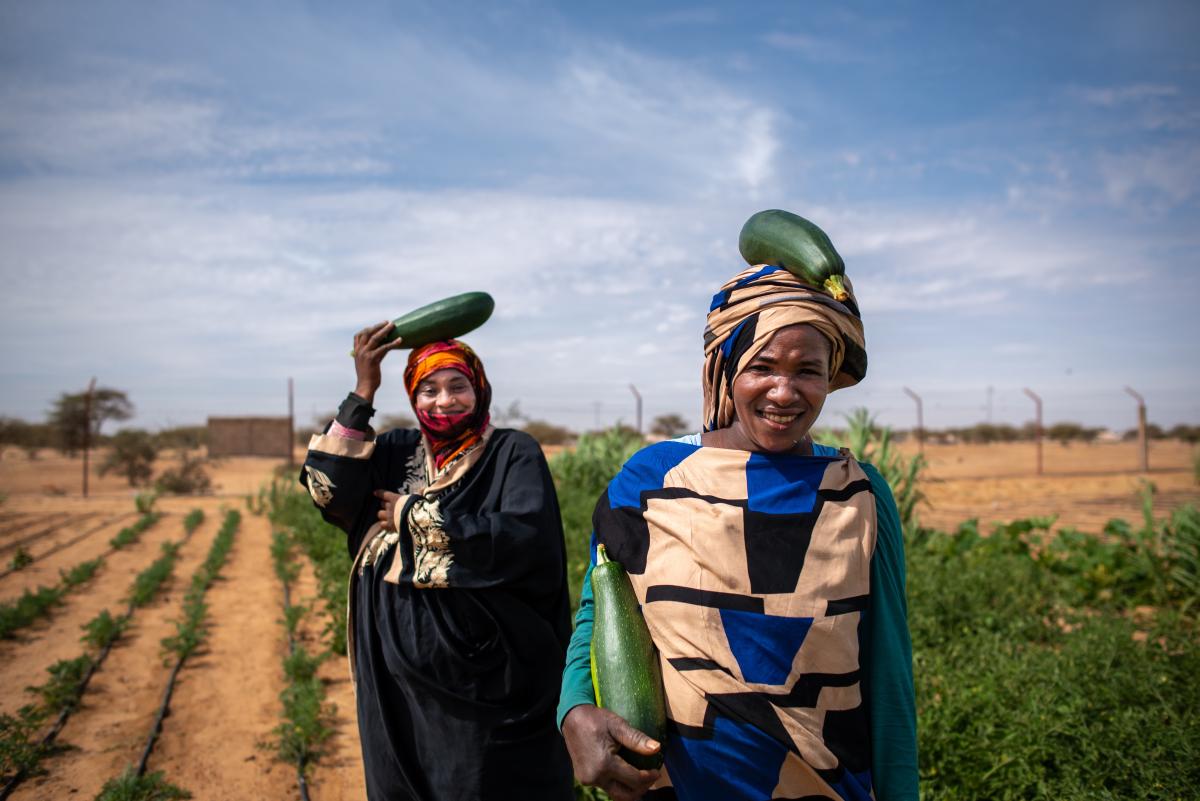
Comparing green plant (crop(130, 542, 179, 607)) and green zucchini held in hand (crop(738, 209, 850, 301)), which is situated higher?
green zucchini held in hand (crop(738, 209, 850, 301))

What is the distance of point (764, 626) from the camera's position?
5.16ft

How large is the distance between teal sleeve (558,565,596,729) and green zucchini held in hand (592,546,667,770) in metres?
0.07

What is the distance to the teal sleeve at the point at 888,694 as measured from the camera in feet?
5.29

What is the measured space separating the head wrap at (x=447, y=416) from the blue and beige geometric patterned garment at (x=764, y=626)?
1.44 m

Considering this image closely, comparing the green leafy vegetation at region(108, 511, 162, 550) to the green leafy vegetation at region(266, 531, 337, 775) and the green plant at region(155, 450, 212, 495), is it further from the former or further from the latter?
the green plant at region(155, 450, 212, 495)

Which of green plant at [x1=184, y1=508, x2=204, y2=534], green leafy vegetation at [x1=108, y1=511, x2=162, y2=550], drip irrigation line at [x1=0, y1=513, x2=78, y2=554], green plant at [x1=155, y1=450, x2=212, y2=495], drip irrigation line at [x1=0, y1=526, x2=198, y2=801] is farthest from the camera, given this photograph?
green plant at [x1=155, y1=450, x2=212, y2=495]

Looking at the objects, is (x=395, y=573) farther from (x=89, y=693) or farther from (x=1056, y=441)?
(x=1056, y=441)

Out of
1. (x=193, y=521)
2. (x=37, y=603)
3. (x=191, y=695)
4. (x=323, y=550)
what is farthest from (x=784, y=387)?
(x=193, y=521)

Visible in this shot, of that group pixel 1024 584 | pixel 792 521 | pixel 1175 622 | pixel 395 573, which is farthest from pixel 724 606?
pixel 1024 584

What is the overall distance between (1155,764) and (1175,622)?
223cm

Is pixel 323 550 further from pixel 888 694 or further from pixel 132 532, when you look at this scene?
pixel 888 694

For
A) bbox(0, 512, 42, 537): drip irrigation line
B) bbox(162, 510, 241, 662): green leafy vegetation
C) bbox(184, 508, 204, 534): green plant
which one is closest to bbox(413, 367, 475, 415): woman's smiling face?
bbox(162, 510, 241, 662): green leafy vegetation

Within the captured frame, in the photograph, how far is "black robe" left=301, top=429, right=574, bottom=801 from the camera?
270 cm

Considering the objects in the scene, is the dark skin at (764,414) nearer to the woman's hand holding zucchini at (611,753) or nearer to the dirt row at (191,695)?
the woman's hand holding zucchini at (611,753)
